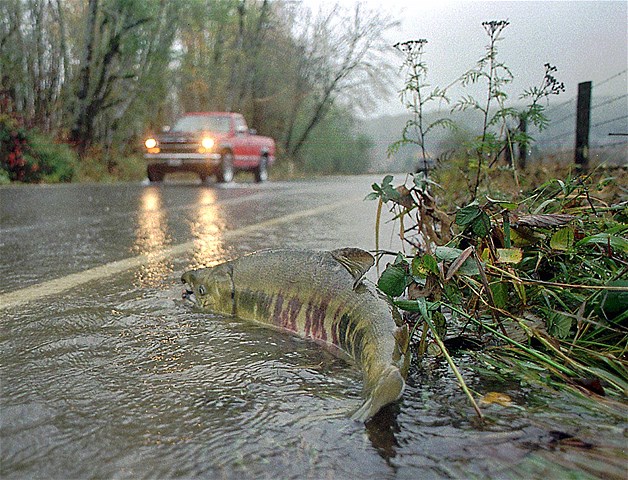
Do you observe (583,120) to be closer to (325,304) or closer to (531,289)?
(531,289)

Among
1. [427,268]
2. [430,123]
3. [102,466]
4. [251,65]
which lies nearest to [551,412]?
[427,268]

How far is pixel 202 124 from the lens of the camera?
17141 millimetres

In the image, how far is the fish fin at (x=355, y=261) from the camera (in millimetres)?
1962

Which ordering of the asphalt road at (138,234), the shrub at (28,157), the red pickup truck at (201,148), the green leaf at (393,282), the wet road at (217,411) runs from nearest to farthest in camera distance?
the wet road at (217,411) < the green leaf at (393,282) < the asphalt road at (138,234) < the shrub at (28,157) < the red pickup truck at (201,148)

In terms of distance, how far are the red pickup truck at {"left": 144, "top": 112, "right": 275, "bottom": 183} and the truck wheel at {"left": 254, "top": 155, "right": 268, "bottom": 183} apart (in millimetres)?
1167

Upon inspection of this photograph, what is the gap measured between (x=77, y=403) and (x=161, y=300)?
1065mm

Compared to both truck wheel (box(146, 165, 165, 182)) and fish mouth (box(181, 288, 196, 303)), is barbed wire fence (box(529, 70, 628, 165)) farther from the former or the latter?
truck wheel (box(146, 165, 165, 182))

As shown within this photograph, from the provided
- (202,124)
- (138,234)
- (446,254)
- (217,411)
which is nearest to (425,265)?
(446,254)

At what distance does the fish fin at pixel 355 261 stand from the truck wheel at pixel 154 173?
47.3 feet

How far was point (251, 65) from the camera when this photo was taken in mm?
30281

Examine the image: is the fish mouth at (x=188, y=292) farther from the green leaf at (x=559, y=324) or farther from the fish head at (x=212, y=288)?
the green leaf at (x=559, y=324)

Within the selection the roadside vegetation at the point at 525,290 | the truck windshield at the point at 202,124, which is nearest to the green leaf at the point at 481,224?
the roadside vegetation at the point at 525,290

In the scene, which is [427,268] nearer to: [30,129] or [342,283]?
[342,283]

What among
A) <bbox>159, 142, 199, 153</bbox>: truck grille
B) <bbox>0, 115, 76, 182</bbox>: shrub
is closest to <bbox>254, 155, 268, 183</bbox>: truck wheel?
<bbox>159, 142, 199, 153</bbox>: truck grille
